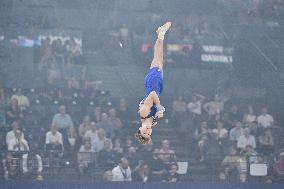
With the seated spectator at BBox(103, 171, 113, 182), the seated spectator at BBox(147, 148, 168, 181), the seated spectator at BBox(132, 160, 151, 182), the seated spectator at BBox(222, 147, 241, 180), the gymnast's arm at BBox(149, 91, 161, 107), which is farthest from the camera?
the seated spectator at BBox(222, 147, 241, 180)

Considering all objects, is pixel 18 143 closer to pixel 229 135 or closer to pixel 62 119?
pixel 62 119

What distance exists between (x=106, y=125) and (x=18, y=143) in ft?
7.67

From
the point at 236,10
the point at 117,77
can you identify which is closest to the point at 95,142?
the point at 117,77

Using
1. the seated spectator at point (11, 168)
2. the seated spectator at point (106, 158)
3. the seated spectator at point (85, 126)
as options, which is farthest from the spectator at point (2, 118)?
the seated spectator at point (106, 158)

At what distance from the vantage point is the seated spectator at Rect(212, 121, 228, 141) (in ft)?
56.2

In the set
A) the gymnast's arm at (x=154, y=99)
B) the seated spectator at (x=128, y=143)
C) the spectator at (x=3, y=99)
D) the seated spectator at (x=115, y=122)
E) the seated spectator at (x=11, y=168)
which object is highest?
the spectator at (x=3, y=99)

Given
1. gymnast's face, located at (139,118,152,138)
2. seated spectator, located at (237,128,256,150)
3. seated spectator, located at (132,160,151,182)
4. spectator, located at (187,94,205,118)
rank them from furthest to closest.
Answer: spectator, located at (187,94,205,118) < seated spectator, located at (237,128,256,150) < seated spectator, located at (132,160,151,182) < gymnast's face, located at (139,118,152,138)

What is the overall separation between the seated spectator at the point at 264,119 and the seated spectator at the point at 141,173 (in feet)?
13.5

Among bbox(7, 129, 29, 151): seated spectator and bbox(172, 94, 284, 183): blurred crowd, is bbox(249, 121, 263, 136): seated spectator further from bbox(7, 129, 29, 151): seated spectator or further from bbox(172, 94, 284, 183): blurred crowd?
bbox(7, 129, 29, 151): seated spectator

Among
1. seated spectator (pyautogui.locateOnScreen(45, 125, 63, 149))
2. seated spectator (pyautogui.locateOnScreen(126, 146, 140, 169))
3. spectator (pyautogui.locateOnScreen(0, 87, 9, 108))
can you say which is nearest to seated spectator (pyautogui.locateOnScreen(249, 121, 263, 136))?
seated spectator (pyautogui.locateOnScreen(126, 146, 140, 169))

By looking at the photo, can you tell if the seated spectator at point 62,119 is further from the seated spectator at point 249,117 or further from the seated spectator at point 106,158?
the seated spectator at point 249,117

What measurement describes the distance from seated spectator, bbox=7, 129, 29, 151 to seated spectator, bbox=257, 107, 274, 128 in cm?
640

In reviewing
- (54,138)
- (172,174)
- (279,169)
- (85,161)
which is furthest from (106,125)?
(279,169)

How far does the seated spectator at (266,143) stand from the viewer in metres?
17.1
